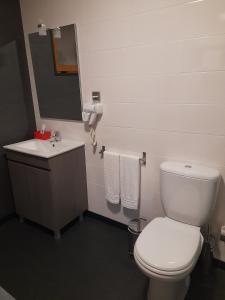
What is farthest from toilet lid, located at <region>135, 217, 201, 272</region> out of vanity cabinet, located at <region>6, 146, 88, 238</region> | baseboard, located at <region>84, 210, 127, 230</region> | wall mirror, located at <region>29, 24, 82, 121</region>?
wall mirror, located at <region>29, 24, 82, 121</region>

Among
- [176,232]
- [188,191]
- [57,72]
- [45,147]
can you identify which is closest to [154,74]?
[188,191]

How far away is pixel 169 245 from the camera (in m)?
1.40

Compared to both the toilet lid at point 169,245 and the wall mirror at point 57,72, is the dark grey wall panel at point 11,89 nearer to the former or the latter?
the wall mirror at point 57,72

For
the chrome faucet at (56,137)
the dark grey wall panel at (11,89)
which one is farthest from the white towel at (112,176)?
the dark grey wall panel at (11,89)

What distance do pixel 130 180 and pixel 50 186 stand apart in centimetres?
70

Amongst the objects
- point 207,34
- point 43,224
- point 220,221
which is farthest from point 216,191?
point 43,224

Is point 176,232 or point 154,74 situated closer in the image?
point 176,232

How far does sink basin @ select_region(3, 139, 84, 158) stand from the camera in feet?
6.56

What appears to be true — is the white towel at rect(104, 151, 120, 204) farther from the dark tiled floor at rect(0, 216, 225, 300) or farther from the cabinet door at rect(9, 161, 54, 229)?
the cabinet door at rect(9, 161, 54, 229)

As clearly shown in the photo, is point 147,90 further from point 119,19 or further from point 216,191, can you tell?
point 216,191

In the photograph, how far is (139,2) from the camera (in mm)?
1635

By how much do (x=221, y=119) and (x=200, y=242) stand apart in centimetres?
82

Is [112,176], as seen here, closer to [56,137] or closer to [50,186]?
[50,186]

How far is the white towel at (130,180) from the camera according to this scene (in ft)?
6.35
